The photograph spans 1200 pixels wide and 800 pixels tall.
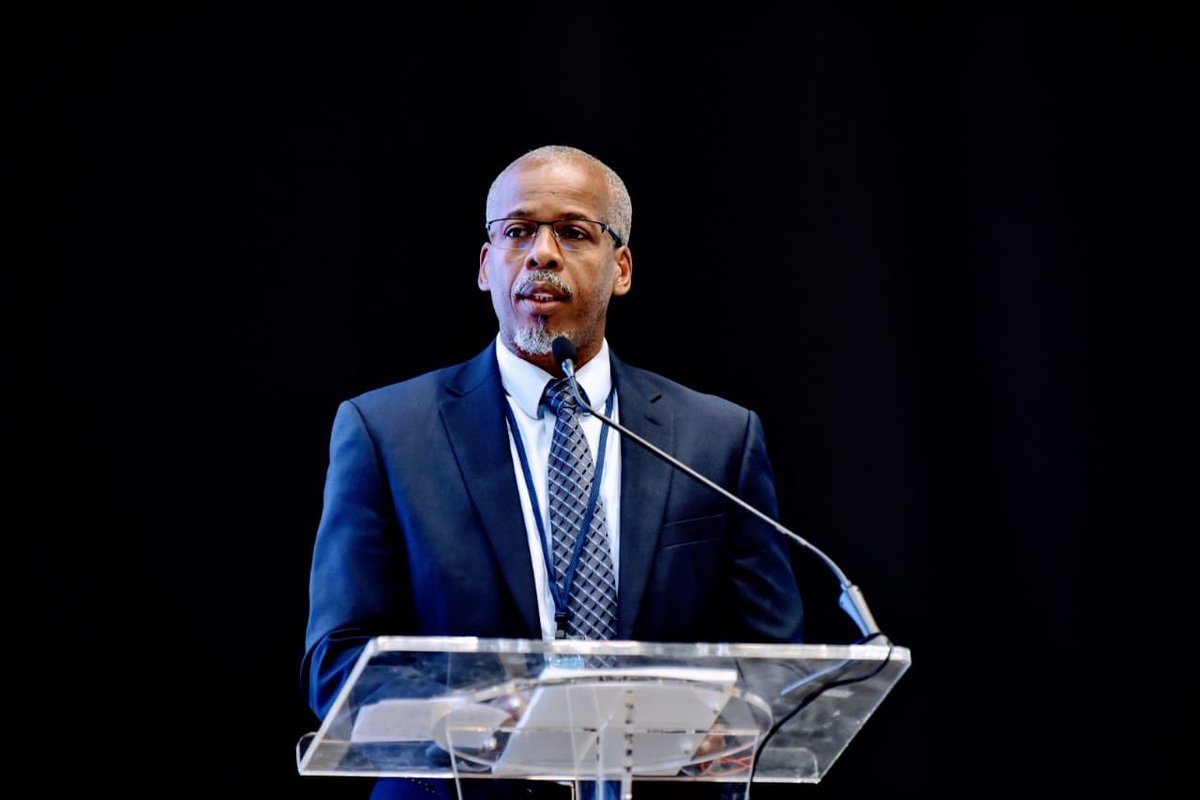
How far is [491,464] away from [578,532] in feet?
0.67

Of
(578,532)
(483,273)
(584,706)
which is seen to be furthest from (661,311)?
(584,706)

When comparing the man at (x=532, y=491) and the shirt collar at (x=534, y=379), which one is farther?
the shirt collar at (x=534, y=379)

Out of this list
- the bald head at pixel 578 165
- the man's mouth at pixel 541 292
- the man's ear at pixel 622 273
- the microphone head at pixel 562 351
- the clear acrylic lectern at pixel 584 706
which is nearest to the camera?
the clear acrylic lectern at pixel 584 706

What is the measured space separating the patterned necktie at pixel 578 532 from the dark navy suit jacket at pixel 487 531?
0.11ft

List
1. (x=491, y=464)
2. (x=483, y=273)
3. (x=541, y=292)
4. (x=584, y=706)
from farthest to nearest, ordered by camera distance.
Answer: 1. (x=483, y=273)
2. (x=541, y=292)
3. (x=491, y=464)
4. (x=584, y=706)

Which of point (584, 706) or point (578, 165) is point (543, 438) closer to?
point (578, 165)

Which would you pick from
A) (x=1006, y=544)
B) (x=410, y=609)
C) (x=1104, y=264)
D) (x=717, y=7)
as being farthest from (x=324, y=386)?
(x=1104, y=264)

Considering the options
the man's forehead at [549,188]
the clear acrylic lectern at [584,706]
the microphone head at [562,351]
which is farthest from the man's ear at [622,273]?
the clear acrylic lectern at [584,706]

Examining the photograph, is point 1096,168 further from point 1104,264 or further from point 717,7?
point 717,7

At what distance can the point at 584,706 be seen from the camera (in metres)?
1.57

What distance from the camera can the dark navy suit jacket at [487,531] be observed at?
89.7 inches

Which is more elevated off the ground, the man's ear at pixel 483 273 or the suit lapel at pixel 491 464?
the man's ear at pixel 483 273

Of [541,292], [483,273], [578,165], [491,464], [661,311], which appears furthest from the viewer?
[661,311]

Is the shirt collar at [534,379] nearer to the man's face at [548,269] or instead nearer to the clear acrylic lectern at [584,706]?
the man's face at [548,269]
